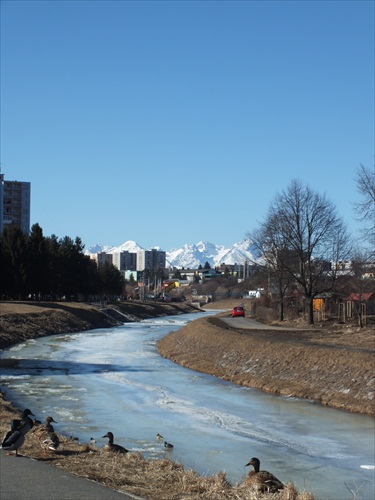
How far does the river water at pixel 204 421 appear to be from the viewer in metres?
15.7

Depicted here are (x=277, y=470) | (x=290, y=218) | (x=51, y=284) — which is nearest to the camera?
(x=277, y=470)

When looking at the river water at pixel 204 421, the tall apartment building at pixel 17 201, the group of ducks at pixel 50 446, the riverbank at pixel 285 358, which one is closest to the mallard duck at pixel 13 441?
the group of ducks at pixel 50 446

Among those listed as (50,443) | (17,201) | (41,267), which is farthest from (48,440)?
(17,201)

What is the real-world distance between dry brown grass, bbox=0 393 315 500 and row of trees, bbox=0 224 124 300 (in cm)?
7529

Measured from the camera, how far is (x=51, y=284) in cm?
9962

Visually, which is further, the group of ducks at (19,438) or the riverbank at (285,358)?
the riverbank at (285,358)

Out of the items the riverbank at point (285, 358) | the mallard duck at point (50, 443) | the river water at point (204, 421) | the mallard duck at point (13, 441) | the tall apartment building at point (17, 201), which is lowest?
the river water at point (204, 421)

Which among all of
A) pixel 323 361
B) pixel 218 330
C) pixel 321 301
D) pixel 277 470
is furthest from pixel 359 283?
pixel 277 470

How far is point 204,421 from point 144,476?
11151 mm

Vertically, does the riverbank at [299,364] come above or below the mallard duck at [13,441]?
below

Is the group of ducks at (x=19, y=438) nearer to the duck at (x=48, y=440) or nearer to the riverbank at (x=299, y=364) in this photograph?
the duck at (x=48, y=440)

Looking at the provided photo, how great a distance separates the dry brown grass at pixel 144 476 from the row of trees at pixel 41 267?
7529 cm

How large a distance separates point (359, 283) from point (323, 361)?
117 ft

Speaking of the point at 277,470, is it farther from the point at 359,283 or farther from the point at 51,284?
the point at 51,284
